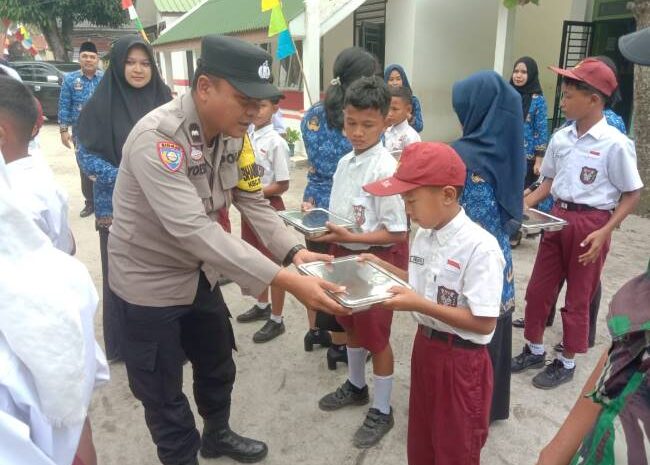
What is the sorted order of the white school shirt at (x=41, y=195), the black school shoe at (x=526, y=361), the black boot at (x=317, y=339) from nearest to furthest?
the white school shirt at (x=41, y=195)
the black school shoe at (x=526, y=361)
the black boot at (x=317, y=339)

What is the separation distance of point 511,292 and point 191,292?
147 cm

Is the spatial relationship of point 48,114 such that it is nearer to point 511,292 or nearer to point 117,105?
point 117,105

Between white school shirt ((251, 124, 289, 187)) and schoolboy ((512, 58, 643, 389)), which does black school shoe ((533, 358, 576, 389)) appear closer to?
schoolboy ((512, 58, 643, 389))

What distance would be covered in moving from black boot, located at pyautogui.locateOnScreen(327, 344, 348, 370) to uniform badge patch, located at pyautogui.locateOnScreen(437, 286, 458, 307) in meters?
1.43

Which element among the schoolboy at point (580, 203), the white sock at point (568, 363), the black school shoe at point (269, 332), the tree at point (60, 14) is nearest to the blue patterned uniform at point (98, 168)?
the black school shoe at point (269, 332)

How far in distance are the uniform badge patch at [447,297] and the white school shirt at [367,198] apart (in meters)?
0.61

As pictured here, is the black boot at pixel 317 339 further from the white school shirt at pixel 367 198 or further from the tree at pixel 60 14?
the tree at pixel 60 14

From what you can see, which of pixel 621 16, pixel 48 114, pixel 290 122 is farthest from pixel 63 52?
pixel 621 16

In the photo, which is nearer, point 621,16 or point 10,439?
point 10,439

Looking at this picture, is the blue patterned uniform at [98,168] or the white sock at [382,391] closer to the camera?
the white sock at [382,391]

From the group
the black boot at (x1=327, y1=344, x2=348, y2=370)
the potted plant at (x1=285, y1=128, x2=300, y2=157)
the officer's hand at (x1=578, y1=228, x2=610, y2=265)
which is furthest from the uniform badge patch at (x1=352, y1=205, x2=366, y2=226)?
the potted plant at (x1=285, y1=128, x2=300, y2=157)

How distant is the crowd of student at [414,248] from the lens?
905mm

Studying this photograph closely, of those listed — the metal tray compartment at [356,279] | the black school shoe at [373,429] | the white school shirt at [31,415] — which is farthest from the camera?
the black school shoe at [373,429]

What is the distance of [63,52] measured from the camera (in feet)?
77.8
